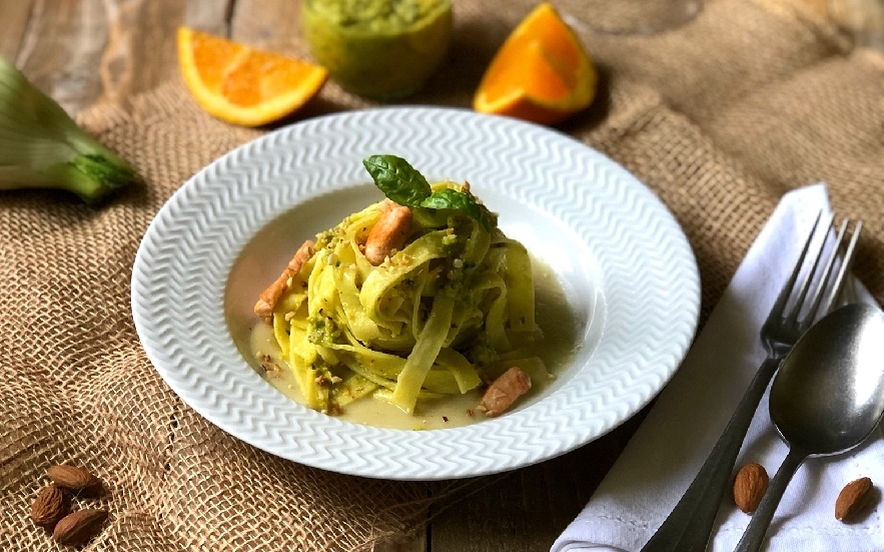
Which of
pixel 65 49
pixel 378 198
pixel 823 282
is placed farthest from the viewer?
pixel 65 49

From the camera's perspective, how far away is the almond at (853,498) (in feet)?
9.09

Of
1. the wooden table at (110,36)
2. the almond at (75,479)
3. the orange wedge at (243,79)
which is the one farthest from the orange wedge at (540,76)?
the almond at (75,479)

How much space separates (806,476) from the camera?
2924mm

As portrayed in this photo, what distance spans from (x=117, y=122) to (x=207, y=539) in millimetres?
2433

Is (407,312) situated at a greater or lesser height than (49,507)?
greater

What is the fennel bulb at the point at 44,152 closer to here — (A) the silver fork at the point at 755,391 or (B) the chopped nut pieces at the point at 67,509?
(B) the chopped nut pieces at the point at 67,509

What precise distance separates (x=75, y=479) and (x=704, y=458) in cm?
204

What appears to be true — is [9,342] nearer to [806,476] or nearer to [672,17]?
[806,476]

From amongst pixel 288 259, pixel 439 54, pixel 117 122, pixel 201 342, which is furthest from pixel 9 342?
pixel 439 54

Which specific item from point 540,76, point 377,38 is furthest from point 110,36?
point 540,76

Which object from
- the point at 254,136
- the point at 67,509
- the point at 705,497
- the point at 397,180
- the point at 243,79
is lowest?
the point at 67,509

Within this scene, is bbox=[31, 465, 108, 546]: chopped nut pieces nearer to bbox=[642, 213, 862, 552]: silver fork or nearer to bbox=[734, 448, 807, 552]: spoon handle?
bbox=[642, 213, 862, 552]: silver fork

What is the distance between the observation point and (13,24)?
17.2ft

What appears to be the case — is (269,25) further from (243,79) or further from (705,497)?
(705,497)
